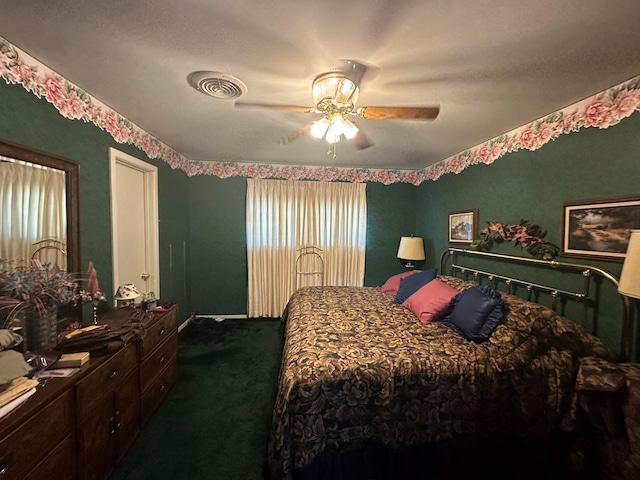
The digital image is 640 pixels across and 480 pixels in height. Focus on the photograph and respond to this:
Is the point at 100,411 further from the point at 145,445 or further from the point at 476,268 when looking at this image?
the point at 476,268

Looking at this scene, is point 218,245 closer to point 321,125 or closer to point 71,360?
point 71,360

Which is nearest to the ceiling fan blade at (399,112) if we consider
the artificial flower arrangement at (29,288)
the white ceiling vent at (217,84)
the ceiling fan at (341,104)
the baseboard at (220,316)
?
the ceiling fan at (341,104)

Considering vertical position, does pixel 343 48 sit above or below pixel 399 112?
above

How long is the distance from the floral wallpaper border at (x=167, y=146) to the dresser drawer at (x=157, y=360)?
1780 millimetres

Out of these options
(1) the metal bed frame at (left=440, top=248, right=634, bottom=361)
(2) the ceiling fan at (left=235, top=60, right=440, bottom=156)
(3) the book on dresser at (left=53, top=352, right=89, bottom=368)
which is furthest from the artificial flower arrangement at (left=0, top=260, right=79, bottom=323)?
(1) the metal bed frame at (left=440, top=248, right=634, bottom=361)

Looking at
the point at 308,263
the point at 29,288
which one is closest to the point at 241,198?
the point at 308,263

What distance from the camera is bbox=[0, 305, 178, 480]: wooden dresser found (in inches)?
40.7

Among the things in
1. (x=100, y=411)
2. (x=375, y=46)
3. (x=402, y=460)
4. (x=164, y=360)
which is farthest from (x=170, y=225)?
(x=402, y=460)

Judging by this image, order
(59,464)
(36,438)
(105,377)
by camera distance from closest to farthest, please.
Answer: (36,438) < (59,464) < (105,377)

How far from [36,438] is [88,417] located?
295mm

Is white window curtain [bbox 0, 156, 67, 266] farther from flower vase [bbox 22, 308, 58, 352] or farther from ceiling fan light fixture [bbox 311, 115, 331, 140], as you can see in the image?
ceiling fan light fixture [bbox 311, 115, 331, 140]

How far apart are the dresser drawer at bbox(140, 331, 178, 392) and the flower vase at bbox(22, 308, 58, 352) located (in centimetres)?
60

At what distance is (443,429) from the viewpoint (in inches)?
60.4

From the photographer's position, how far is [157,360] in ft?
6.84
